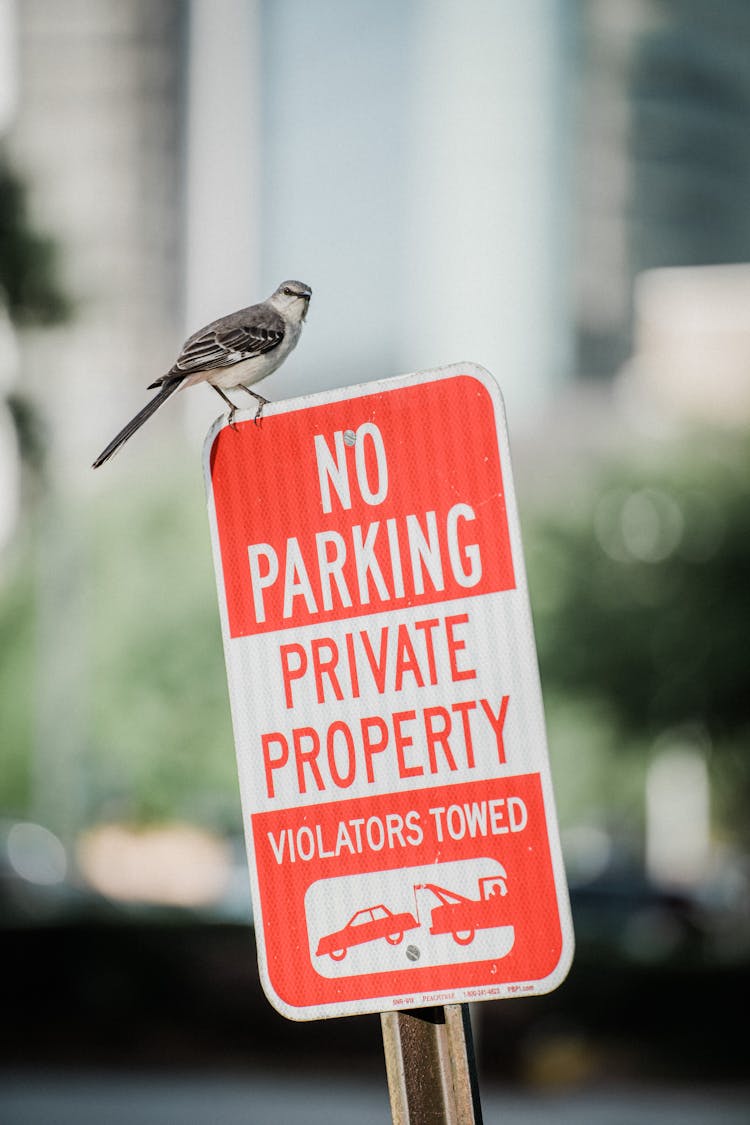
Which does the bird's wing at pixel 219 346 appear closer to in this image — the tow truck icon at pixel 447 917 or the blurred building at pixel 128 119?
the tow truck icon at pixel 447 917

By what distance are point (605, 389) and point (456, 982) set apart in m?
106

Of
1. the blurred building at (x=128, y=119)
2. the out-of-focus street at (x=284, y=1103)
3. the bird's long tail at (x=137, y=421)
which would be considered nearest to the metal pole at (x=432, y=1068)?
the bird's long tail at (x=137, y=421)

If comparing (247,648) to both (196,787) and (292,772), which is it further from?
(196,787)

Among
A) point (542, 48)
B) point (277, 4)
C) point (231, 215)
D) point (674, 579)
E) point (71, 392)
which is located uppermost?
point (277, 4)

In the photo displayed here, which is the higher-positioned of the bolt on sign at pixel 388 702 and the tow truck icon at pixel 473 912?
the bolt on sign at pixel 388 702

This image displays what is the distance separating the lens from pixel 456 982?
2.07 meters

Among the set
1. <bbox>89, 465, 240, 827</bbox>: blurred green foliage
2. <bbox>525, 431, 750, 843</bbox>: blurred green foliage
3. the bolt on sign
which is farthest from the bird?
<bbox>89, 465, 240, 827</bbox>: blurred green foliage

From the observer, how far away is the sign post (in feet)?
6.79

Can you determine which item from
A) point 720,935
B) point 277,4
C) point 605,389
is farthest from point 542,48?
point 720,935

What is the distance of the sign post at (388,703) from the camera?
81.5 inches

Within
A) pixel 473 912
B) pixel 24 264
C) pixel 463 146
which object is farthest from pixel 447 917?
pixel 463 146

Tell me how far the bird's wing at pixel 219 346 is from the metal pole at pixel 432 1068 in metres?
1.13

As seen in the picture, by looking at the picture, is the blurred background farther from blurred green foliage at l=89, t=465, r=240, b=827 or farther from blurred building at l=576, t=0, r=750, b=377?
blurred building at l=576, t=0, r=750, b=377

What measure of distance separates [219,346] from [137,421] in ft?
0.76
